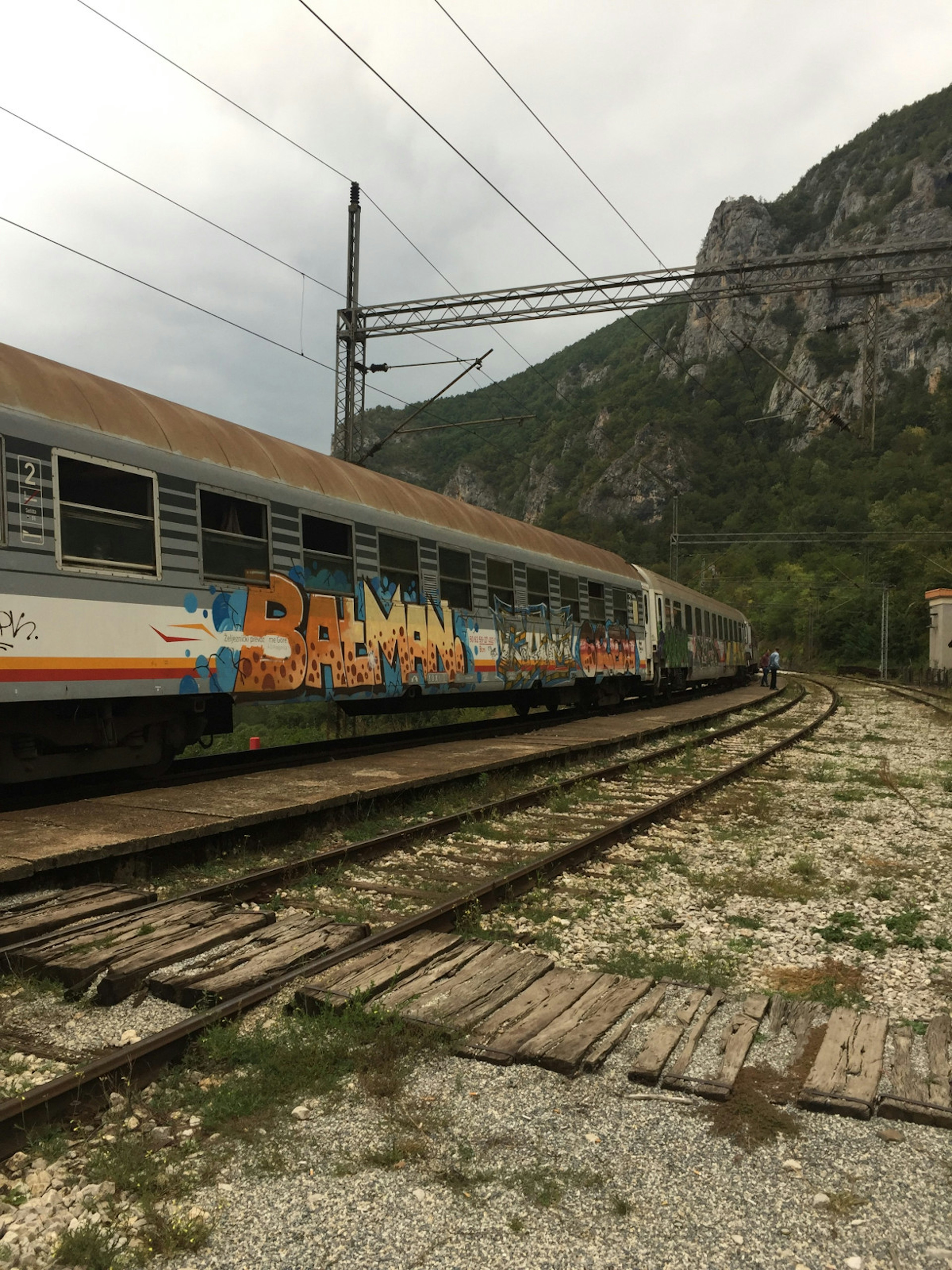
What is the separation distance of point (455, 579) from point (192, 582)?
17.6 ft

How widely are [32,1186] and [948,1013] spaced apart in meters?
3.78

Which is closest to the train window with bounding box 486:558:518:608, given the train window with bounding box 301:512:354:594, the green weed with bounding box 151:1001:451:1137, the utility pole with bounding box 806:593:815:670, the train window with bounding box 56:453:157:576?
the train window with bounding box 301:512:354:594

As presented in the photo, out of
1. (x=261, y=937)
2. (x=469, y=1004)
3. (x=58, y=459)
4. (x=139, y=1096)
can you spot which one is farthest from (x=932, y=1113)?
(x=58, y=459)

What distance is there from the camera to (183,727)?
862cm

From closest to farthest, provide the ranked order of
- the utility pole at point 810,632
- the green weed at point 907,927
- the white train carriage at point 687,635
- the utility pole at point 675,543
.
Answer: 1. the green weed at point 907,927
2. the white train carriage at point 687,635
3. the utility pole at point 675,543
4. the utility pole at point 810,632

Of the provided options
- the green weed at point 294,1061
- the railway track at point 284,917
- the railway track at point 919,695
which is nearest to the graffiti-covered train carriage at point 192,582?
the railway track at point 284,917

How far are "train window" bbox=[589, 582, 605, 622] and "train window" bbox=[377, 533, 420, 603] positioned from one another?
695 centimetres

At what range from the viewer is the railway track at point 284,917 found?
3395 mm

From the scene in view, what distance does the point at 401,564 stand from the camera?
11.7m

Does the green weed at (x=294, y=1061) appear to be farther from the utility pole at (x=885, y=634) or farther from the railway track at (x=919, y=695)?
the utility pole at (x=885, y=634)

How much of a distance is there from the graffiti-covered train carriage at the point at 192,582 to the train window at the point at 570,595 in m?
2.82

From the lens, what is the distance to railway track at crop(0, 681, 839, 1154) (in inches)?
134

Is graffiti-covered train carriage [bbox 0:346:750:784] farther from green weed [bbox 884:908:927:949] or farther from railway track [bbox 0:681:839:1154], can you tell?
green weed [bbox 884:908:927:949]

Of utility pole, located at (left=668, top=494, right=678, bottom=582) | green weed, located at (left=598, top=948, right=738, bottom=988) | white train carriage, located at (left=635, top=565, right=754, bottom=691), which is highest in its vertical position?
utility pole, located at (left=668, top=494, right=678, bottom=582)
